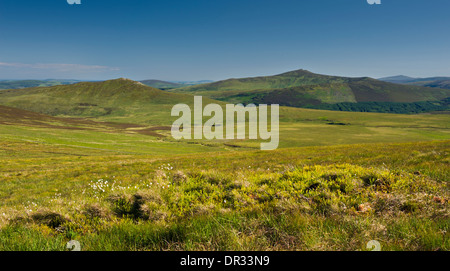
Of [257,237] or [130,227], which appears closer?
[257,237]

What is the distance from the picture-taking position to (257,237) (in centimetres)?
376

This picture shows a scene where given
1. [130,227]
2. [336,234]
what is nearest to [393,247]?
[336,234]

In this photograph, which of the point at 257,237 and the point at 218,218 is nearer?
the point at 257,237

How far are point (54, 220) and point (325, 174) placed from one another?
6991 mm

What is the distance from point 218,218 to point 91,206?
322 cm

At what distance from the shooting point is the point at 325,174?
21.8 ft

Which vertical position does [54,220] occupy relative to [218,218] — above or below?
below
